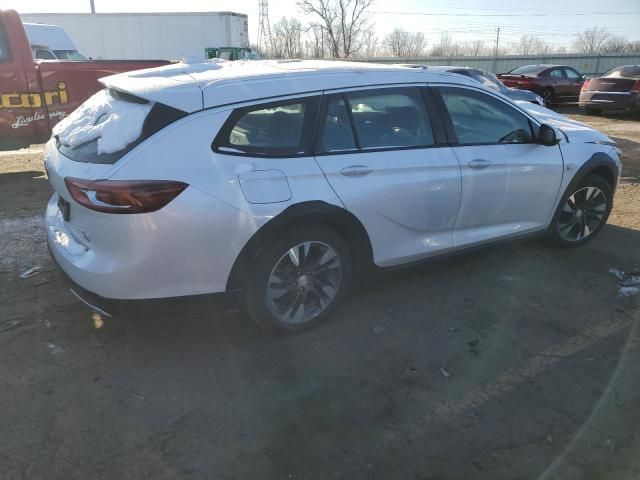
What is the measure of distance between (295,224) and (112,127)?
117 cm

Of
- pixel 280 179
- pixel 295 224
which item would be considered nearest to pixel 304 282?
pixel 295 224

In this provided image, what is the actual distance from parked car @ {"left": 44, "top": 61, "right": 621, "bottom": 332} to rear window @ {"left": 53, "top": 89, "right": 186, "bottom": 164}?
1 centimetres

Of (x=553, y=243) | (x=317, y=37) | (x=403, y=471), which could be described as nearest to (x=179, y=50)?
(x=553, y=243)

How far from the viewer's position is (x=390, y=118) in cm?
374

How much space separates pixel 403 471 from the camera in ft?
8.23

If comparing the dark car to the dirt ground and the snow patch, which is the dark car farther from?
the snow patch

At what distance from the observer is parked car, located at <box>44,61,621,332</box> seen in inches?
114

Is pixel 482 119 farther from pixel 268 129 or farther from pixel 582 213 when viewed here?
pixel 268 129

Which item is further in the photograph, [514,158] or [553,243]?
[553,243]

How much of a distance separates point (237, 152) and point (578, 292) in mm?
2876

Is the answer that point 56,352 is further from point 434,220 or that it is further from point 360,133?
point 434,220

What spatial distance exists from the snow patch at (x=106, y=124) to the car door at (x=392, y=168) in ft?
3.52

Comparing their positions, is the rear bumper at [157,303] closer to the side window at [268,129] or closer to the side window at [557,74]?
the side window at [268,129]

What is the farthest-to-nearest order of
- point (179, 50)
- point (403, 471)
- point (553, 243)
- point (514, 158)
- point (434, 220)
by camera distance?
point (179, 50), point (553, 243), point (514, 158), point (434, 220), point (403, 471)
